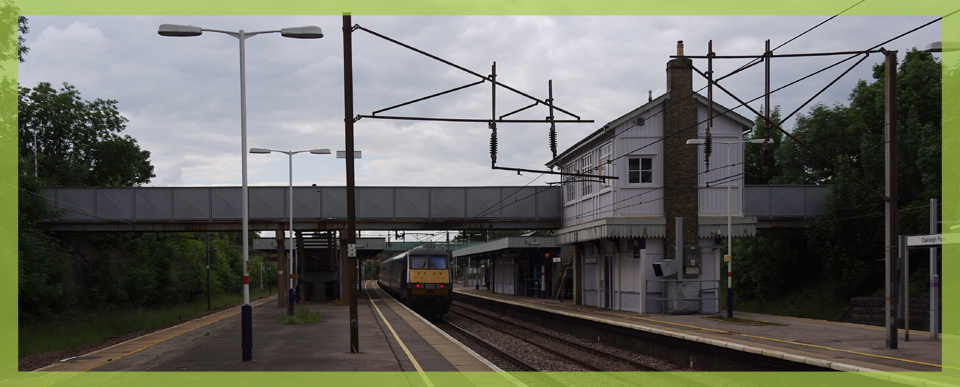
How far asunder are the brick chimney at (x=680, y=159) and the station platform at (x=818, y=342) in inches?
180

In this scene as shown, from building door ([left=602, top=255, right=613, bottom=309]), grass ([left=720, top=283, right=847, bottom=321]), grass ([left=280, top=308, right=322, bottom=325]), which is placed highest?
building door ([left=602, top=255, right=613, bottom=309])

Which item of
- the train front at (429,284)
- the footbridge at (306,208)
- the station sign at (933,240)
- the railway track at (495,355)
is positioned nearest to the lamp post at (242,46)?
the railway track at (495,355)

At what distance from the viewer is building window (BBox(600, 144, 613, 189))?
2789 cm

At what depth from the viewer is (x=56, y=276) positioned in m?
30.2

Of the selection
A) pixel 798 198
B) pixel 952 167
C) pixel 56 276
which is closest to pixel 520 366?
pixel 952 167

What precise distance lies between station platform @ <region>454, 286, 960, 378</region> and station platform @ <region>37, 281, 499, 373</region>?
5.30 m

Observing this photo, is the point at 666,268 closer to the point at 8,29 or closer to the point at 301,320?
the point at 301,320

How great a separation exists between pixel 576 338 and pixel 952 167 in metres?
14.6

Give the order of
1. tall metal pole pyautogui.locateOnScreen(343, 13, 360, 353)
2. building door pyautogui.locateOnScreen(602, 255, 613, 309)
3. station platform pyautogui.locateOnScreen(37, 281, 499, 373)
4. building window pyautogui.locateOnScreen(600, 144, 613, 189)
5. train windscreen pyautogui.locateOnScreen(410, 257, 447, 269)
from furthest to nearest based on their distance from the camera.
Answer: train windscreen pyautogui.locateOnScreen(410, 257, 447, 269), building door pyautogui.locateOnScreen(602, 255, 613, 309), building window pyautogui.locateOnScreen(600, 144, 613, 189), tall metal pole pyautogui.locateOnScreen(343, 13, 360, 353), station platform pyautogui.locateOnScreen(37, 281, 499, 373)

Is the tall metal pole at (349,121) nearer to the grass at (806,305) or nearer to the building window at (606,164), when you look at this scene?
the building window at (606,164)

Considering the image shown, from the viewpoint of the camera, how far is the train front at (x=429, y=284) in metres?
32.1

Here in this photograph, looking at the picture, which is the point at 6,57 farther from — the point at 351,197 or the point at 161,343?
the point at 351,197

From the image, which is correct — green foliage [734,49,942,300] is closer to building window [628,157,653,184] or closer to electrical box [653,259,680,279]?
building window [628,157,653,184]

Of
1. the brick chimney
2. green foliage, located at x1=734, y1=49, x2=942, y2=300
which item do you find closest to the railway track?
the brick chimney
